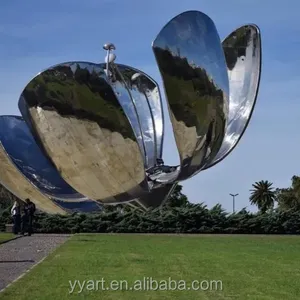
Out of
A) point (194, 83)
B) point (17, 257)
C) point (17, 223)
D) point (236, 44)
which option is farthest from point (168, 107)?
point (17, 223)

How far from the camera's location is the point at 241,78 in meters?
18.9

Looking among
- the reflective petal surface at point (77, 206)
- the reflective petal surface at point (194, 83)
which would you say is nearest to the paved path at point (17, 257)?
the reflective petal surface at point (194, 83)

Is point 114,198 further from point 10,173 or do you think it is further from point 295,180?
point 295,180

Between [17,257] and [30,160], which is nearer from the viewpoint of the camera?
[17,257]

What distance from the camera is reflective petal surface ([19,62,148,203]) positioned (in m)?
15.7

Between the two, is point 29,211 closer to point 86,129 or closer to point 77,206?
point 77,206

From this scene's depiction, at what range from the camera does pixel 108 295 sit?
7.54 metres

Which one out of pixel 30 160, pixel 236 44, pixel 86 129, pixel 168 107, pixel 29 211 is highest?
pixel 236 44

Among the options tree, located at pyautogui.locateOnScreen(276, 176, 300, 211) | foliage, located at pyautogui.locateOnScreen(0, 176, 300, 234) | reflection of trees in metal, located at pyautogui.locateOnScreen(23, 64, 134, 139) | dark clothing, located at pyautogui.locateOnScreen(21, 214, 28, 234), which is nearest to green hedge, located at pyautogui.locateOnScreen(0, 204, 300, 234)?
foliage, located at pyautogui.locateOnScreen(0, 176, 300, 234)

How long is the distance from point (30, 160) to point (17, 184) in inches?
30.8

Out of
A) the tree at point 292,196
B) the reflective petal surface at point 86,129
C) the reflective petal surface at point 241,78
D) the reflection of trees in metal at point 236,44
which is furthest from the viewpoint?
the tree at point 292,196

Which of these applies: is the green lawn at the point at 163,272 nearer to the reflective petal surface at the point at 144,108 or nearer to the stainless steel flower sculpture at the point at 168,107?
the stainless steel flower sculpture at the point at 168,107

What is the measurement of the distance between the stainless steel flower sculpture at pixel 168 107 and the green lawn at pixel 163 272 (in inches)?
97.9

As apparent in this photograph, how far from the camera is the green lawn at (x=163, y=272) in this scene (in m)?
7.64
